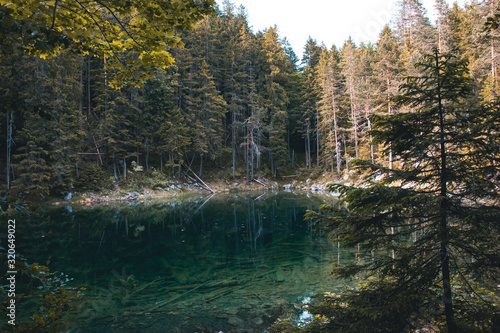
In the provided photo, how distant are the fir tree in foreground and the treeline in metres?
13.6

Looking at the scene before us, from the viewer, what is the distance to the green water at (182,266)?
607cm

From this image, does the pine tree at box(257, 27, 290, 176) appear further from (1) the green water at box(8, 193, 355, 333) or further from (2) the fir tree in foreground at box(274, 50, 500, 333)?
(2) the fir tree in foreground at box(274, 50, 500, 333)

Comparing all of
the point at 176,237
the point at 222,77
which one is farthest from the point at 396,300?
the point at 222,77

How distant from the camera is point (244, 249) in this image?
11555 mm

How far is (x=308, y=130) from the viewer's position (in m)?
43.2

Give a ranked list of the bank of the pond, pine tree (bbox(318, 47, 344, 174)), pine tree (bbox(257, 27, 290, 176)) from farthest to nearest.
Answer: pine tree (bbox(257, 27, 290, 176)), pine tree (bbox(318, 47, 344, 174)), the bank of the pond

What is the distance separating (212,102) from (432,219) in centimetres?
3610

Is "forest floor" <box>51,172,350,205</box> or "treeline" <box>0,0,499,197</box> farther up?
"treeline" <box>0,0,499,197</box>

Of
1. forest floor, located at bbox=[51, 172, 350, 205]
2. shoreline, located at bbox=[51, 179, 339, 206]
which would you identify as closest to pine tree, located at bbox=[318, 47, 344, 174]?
forest floor, located at bbox=[51, 172, 350, 205]

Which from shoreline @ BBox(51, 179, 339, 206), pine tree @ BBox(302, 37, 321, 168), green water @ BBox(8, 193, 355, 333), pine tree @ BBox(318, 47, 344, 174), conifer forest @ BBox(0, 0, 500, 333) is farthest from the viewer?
pine tree @ BBox(302, 37, 321, 168)

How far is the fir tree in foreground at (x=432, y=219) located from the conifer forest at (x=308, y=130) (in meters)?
0.02

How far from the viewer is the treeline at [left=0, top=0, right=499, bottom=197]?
2217 cm

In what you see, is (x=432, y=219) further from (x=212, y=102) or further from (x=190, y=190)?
(x=212, y=102)

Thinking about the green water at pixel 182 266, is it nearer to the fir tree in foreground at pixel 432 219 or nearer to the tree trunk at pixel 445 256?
the fir tree in foreground at pixel 432 219
